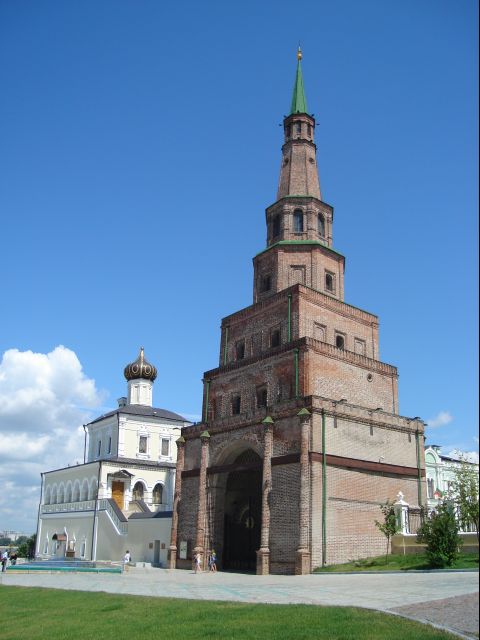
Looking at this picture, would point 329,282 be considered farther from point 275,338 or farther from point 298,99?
point 298,99

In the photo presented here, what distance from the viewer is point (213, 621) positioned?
48.6 feet

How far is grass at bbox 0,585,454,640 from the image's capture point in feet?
42.2

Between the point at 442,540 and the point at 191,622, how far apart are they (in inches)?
482

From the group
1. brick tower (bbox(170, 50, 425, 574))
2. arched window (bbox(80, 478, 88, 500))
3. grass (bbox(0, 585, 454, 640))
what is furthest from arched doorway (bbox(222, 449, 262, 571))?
arched window (bbox(80, 478, 88, 500))

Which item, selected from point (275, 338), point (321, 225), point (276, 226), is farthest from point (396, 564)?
point (276, 226)

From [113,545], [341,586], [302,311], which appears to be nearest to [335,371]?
[302,311]

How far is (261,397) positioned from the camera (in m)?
36.9

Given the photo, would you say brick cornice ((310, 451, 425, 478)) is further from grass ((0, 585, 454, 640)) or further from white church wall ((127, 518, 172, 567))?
grass ((0, 585, 454, 640))

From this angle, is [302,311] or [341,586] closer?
[341,586]

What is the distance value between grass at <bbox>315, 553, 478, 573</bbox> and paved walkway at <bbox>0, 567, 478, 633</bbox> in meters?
1.31

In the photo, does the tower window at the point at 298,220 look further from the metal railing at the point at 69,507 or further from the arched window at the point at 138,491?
the arched window at the point at 138,491

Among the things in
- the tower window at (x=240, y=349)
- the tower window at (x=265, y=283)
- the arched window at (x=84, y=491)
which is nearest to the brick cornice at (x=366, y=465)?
the tower window at (x=240, y=349)

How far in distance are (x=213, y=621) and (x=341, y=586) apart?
25.3 feet

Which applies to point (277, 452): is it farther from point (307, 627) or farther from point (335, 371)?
point (307, 627)
